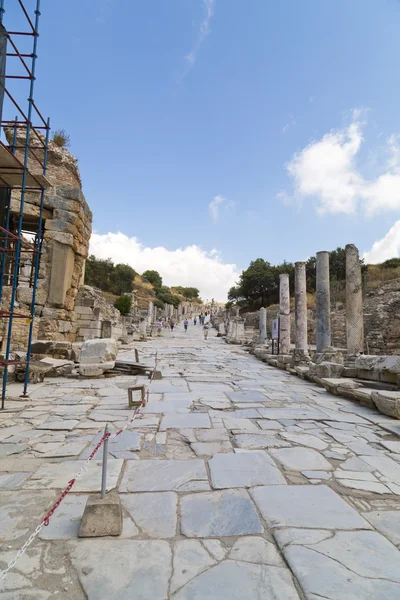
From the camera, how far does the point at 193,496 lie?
8.67ft

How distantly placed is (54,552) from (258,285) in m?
49.4

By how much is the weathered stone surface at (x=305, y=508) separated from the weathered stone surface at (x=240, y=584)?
1.61ft

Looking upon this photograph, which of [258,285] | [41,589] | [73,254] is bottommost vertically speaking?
[41,589]

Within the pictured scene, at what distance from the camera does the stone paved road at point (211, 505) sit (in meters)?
1.72

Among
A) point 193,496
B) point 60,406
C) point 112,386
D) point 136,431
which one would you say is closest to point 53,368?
point 112,386

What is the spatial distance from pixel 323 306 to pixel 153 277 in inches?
2495

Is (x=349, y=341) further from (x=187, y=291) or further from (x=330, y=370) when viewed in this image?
(x=187, y=291)

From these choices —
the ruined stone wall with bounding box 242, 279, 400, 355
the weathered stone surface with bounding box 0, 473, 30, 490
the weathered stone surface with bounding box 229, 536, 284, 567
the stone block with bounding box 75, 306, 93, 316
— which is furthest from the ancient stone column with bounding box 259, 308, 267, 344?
the weathered stone surface with bounding box 229, 536, 284, 567

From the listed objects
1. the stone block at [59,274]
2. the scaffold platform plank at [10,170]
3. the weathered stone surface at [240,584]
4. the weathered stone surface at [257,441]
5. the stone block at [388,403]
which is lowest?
the weathered stone surface at [240,584]

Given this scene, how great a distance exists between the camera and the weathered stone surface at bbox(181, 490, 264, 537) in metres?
2.18

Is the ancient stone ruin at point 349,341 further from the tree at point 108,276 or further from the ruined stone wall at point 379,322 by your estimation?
the tree at point 108,276

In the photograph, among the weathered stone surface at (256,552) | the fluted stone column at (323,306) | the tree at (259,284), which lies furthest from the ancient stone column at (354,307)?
the tree at (259,284)

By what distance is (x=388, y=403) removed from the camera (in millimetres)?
5355

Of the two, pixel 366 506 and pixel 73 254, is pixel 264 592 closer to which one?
pixel 366 506
